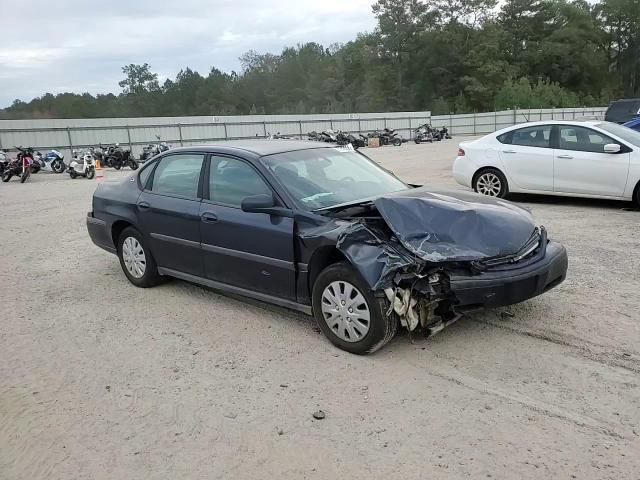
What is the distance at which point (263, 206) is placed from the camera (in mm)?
4457

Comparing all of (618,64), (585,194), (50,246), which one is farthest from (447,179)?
(618,64)

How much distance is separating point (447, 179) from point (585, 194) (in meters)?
5.54

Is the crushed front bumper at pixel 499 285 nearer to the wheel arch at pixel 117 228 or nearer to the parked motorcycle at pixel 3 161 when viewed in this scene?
the wheel arch at pixel 117 228

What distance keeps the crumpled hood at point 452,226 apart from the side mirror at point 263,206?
2.42 ft

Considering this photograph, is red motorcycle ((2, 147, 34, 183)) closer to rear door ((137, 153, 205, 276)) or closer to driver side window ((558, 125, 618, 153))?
rear door ((137, 153, 205, 276))

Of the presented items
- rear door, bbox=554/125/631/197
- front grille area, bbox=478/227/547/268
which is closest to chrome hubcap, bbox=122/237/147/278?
front grille area, bbox=478/227/547/268

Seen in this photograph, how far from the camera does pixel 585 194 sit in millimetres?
8883

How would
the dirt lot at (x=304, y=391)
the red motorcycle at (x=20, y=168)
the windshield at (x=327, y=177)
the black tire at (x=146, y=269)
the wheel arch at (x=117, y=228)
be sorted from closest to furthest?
the dirt lot at (x=304, y=391) < the windshield at (x=327, y=177) < the black tire at (x=146, y=269) < the wheel arch at (x=117, y=228) < the red motorcycle at (x=20, y=168)

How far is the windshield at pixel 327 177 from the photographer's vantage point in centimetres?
464

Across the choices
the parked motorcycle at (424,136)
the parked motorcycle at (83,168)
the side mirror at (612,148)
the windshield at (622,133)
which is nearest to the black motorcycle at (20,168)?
the parked motorcycle at (83,168)

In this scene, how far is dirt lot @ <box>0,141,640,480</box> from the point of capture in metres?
2.93

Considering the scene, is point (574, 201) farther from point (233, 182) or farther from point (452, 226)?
point (233, 182)

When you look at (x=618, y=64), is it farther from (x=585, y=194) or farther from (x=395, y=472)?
(x=395, y=472)

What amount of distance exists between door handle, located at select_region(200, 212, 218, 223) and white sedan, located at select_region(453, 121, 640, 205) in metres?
6.30
